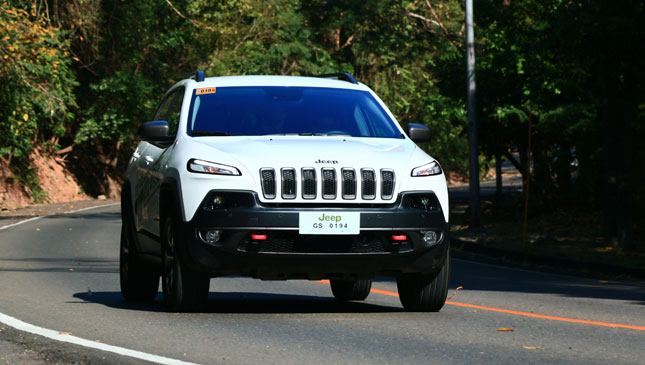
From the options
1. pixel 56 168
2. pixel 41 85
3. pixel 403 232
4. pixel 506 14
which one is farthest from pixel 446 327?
pixel 56 168

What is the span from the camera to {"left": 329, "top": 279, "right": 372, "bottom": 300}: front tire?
406 inches

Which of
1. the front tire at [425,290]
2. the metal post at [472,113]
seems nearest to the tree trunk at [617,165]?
the metal post at [472,113]

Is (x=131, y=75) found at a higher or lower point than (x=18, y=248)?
higher

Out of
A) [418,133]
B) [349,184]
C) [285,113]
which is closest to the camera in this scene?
[349,184]

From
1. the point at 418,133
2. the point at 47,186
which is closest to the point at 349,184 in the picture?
the point at 418,133

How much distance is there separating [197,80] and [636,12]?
32.8ft

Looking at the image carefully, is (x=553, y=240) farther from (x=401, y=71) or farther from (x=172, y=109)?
(x=401, y=71)

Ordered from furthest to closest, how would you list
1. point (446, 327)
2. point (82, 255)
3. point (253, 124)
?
point (82, 255), point (253, 124), point (446, 327)

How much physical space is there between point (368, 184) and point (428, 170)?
1.86 ft

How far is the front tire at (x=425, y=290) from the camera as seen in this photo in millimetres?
8805

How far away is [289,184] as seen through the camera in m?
8.09

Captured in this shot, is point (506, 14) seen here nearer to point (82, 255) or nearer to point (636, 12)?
point (636, 12)

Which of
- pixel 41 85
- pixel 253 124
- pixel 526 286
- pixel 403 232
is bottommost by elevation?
pixel 526 286

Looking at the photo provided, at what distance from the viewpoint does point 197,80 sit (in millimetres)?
9648
